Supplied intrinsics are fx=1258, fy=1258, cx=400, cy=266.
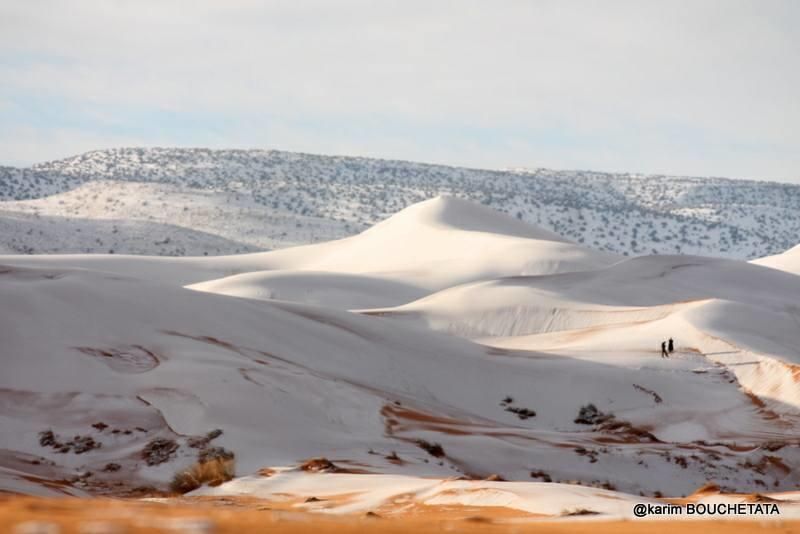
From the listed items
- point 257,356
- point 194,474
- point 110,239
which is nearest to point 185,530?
point 194,474

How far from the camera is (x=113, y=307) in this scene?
21.8 meters

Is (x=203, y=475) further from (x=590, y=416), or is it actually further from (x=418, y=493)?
(x=590, y=416)

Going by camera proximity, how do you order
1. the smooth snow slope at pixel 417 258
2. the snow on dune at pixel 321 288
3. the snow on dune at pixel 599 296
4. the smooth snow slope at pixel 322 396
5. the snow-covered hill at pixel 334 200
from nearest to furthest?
the smooth snow slope at pixel 322 396 → the snow on dune at pixel 599 296 → the snow on dune at pixel 321 288 → the smooth snow slope at pixel 417 258 → the snow-covered hill at pixel 334 200

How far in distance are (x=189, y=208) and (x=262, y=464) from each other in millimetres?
99773

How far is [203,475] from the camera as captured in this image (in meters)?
14.4

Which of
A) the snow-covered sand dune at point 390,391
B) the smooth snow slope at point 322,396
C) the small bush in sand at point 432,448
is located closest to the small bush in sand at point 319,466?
the snow-covered sand dune at point 390,391

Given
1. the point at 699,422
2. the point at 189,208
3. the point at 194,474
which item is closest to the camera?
the point at 194,474

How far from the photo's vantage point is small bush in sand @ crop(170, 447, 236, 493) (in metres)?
14.2

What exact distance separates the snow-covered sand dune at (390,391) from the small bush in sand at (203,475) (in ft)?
0.95

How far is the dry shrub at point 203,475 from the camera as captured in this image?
14182 mm

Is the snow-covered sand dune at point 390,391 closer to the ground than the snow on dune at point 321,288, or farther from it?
farther from it

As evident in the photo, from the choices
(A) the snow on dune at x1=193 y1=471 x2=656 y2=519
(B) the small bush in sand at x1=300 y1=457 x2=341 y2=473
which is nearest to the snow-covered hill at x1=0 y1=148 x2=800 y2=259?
(B) the small bush in sand at x1=300 y1=457 x2=341 y2=473

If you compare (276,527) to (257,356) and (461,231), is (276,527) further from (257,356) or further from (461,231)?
(461,231)

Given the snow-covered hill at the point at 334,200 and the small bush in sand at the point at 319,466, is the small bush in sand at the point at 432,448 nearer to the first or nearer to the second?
the small bush in sand at the point at 319,466
